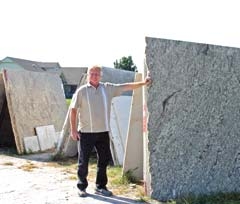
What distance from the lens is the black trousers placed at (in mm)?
6090

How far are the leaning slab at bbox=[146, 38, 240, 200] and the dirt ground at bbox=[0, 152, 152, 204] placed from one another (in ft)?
2.42

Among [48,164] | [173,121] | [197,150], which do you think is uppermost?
[173,121]

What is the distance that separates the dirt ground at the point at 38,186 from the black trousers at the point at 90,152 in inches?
8.4

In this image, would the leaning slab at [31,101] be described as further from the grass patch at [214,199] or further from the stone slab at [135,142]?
the grass patch at [214,199]

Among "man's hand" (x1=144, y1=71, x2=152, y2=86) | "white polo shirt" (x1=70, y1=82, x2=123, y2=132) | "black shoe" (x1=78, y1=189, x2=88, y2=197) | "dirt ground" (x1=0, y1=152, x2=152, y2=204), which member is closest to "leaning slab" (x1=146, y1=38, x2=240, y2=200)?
"man's hand" (x1=144, y1=71, x2=152, y2=86)

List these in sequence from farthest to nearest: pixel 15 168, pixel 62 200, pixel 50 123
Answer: pixel 50 123 → pixel 15 168 → pixel 62 200

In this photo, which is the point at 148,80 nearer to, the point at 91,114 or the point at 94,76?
the point at 94,76

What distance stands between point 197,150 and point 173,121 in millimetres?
536

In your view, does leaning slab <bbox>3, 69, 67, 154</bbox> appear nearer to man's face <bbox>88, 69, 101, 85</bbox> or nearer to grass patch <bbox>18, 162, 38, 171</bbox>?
grass patch <bbox>18, 162, 38, 171</bbox>

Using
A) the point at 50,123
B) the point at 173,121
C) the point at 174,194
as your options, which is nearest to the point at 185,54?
the point at 173,121

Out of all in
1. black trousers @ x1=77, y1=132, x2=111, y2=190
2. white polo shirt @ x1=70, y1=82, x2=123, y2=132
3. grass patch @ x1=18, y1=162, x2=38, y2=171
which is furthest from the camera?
grass patch @ x1=18, y1=162, x2=38, y2=171

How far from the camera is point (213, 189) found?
6215 mm

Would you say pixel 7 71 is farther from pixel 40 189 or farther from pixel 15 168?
pixel 40 189

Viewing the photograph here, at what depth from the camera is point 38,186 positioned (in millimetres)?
6895
